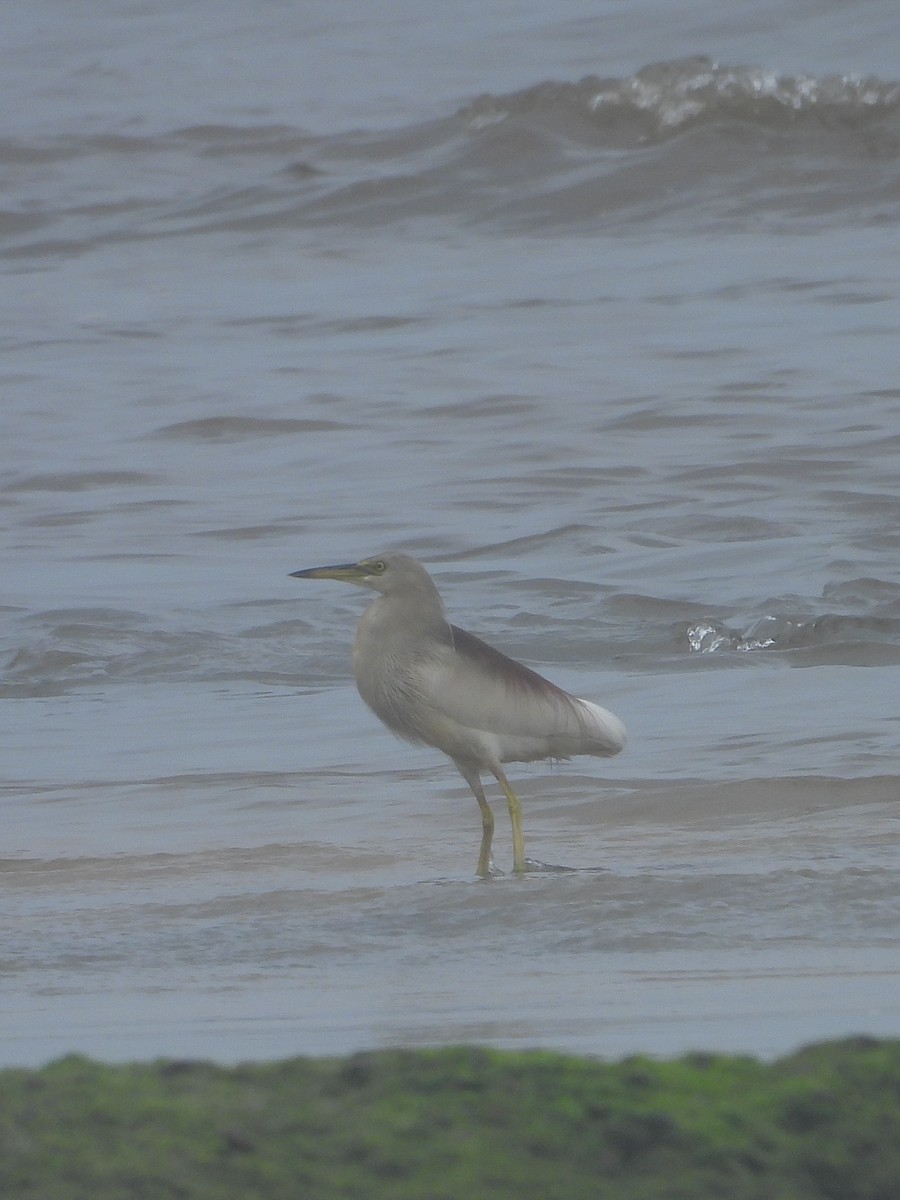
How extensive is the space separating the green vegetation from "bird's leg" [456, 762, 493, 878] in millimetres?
3201

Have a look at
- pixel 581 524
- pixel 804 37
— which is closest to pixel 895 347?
pixel 581 524

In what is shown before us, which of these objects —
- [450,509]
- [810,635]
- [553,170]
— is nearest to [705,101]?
[553,170]

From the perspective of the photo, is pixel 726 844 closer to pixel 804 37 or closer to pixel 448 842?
pixel 448 842

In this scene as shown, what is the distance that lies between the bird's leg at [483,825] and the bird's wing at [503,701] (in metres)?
0.23

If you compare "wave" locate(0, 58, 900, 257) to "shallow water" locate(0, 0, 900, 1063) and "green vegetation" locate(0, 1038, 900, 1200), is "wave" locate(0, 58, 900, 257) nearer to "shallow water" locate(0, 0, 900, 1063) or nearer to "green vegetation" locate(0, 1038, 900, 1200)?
"shallow water" locate(0, 0, 900, 1063)

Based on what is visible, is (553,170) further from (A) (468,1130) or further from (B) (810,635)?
(A) (468,1130)

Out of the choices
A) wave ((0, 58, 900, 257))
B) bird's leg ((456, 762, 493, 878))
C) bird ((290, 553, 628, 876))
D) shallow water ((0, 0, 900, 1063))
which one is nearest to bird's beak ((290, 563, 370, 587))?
bird ((290, 553, 628, 876))

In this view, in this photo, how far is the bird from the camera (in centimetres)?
688

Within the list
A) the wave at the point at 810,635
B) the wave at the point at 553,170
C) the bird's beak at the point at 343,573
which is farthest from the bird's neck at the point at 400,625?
the wave at the point at 553,170

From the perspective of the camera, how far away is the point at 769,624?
417 inches

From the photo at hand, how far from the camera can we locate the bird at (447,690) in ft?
22.6

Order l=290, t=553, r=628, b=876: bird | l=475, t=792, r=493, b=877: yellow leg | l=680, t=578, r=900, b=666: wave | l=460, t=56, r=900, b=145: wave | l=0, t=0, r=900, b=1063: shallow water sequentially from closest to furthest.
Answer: l=0, t=0, r=900, b=1063: shallow water → l=475, t=792, r=493, b=877: yellow leg → l=290, t=553, r=628, b=876: bird → l=680, t=578, r=900, b=666: wave → l=460, t=56, r=900, b=145: wave

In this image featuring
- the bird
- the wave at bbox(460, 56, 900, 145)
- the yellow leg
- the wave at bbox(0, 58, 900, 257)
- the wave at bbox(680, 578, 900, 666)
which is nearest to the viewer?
the yellow leg

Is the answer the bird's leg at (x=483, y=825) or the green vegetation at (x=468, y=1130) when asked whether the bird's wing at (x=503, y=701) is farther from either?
the green vegetation at (x=468, y=1130)
